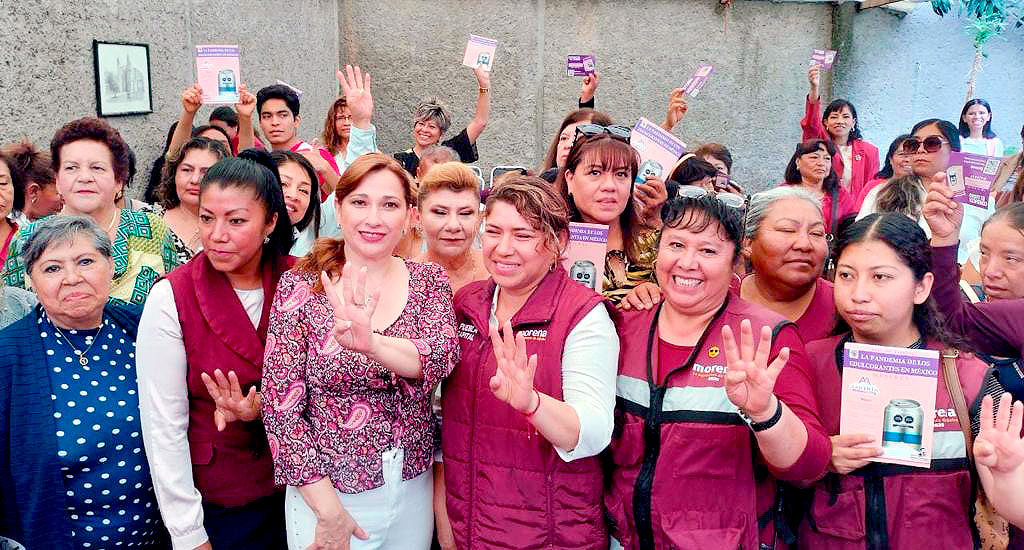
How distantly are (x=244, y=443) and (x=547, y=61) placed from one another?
7.95 m

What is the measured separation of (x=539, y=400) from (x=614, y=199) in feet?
3.70

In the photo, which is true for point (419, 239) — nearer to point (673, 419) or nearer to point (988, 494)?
point (673, 419)

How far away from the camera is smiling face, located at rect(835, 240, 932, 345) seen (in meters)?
1.93

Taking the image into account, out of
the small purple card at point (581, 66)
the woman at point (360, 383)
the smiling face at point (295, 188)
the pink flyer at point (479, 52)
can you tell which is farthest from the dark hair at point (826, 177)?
the woman at point (360, 383)

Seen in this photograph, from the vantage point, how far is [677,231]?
80.5 inches

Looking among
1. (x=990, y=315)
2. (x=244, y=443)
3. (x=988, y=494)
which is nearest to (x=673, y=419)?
(x=988, y=494)

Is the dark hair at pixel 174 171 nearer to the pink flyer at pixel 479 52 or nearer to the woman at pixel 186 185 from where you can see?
the woman at pixel 186 185

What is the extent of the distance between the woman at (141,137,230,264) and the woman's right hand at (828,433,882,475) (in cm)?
277

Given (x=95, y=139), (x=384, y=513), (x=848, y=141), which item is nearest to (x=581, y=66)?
(x=848, y=141)

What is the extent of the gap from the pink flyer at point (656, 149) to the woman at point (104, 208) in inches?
78.1

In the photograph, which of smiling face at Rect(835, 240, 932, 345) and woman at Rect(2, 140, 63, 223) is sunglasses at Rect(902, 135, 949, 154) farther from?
woman at Rect(2, 140, 63, 223)

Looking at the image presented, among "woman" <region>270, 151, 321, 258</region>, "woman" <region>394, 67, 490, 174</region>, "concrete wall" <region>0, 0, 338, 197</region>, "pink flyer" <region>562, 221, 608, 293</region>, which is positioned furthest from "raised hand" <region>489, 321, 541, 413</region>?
"woman" <region>394, 67, 490, 174</region>

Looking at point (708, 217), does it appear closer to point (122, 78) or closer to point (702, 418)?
point (702, 418)

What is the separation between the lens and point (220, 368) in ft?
7.03
